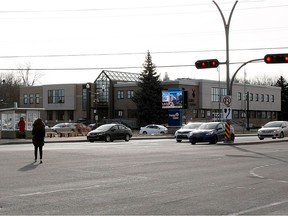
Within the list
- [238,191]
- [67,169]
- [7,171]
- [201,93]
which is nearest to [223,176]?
[238,191]

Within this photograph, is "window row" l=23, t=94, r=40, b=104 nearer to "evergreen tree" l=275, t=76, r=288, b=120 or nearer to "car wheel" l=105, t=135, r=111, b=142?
"evergreen tree" l=275, t=76, r=288, b=120

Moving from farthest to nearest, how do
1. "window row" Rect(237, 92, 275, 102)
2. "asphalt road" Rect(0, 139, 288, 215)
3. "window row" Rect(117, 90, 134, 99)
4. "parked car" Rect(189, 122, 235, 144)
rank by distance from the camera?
"window row" Rect(237, 92, 275, 102) < "window row" Rect(117, 90, 134, 99) < "parked car" Rect(189, 122, 235, 144) < "asphalt road" Rect(0, 139, 288, 215)

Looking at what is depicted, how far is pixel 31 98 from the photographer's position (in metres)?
103

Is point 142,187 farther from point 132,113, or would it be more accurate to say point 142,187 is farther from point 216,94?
point 216,94

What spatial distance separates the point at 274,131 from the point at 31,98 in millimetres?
71110

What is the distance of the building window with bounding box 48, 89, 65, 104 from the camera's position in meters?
98.4

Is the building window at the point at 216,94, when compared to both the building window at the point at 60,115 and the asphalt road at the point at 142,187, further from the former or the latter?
the asphalt road at the point at 142,187

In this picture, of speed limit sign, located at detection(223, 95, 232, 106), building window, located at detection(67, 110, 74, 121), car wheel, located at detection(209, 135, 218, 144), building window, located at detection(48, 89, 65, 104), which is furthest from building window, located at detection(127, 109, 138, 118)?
speed limit sign, located at detection(223, 95, 232, 106)

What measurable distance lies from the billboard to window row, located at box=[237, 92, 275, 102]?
99.6 feet

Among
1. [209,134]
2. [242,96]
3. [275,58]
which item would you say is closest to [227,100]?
[209,134]

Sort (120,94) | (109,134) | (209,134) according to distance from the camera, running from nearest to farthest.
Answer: (209,134) < (109,134) < (120,94)

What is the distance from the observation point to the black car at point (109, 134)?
39.0 m

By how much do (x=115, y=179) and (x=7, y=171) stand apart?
154 inches

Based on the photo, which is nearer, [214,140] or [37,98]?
[214,140]
